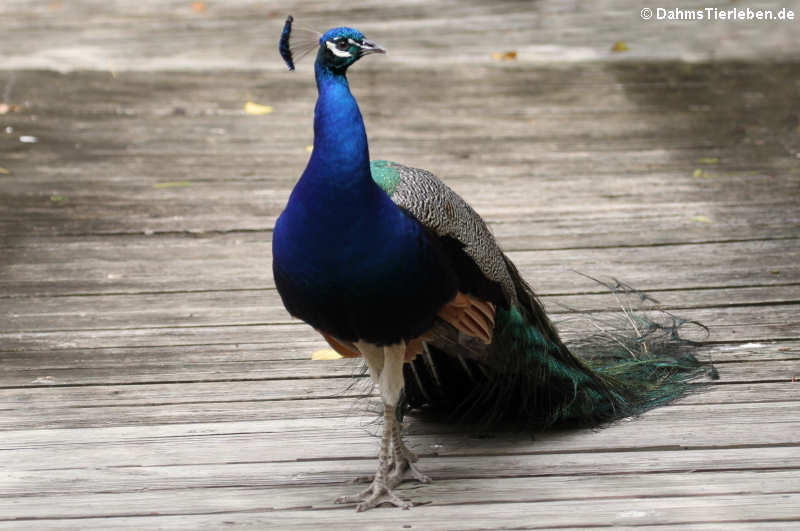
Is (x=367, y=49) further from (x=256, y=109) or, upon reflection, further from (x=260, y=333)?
(x=256, y=109)

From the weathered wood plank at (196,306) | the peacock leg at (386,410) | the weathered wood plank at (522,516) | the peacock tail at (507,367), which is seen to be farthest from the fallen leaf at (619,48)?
the weathered wood plank at (522,516)

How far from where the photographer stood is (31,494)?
297 centimetres

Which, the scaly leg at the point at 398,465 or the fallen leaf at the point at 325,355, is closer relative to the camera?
the scaly leg at the point at 398,465

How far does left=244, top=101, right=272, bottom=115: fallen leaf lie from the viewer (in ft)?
22.1

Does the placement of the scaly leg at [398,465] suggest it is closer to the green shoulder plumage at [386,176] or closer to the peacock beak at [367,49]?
the green shoulder plumage at [386,176]

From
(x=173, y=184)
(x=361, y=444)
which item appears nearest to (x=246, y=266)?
(x=173, y=184)

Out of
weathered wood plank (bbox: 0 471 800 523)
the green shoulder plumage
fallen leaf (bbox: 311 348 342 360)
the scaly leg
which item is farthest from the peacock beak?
fallen leaf (bbox: 311 348 342 360)

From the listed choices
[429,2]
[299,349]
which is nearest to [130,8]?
[429,2]

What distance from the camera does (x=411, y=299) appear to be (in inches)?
109

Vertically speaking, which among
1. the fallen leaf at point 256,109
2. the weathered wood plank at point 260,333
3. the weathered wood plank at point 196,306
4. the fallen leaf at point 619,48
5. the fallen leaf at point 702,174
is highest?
the fallen leaf at point 619,48

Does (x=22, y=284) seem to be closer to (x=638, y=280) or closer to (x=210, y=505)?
(x=210, y=505)

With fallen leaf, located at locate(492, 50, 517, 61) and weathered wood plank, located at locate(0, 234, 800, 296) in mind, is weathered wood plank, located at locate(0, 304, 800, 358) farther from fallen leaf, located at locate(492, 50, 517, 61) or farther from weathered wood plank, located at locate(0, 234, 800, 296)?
fallen leaf, located at locate(492, 50, 517, 61)

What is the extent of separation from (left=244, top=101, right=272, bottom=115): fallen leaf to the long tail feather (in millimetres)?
3624

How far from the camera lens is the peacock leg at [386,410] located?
2941 millimetres
